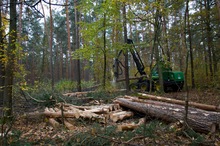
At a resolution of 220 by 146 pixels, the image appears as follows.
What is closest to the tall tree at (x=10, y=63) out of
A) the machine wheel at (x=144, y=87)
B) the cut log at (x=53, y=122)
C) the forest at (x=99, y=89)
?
the forest at (x=99, y=89)

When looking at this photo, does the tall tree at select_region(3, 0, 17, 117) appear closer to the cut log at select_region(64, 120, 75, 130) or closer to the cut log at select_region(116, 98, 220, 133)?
the cut log at select_region(64, 120, 75, 130)

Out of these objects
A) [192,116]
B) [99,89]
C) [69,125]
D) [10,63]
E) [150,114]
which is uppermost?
[10,63]

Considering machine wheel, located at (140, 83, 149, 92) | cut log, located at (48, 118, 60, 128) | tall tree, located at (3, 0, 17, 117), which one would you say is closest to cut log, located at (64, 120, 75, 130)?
cut log, located at (48, 118, 60, 128)

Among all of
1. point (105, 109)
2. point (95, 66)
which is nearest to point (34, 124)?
point (105, 109)

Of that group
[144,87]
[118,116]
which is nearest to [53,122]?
[118,116]

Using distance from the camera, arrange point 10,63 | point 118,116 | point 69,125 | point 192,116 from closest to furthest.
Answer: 1. point 192,116
2. point 10,63
3. point 69,125
4. point 118,116

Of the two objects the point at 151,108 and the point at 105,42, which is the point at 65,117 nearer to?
the point at 151,108

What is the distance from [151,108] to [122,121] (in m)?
1.13

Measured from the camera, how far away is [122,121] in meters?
6.89

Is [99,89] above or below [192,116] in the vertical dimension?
above

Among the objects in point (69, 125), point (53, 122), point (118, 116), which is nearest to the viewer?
point (69, 125)

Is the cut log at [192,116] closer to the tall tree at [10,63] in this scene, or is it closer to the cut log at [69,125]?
the cut log at [69,125]

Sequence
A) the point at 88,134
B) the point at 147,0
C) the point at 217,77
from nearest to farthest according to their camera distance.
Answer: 1. the point at 88,134
2. the point at 147,0
3. the point at 217,77

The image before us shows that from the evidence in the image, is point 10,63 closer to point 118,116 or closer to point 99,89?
point 118,116
